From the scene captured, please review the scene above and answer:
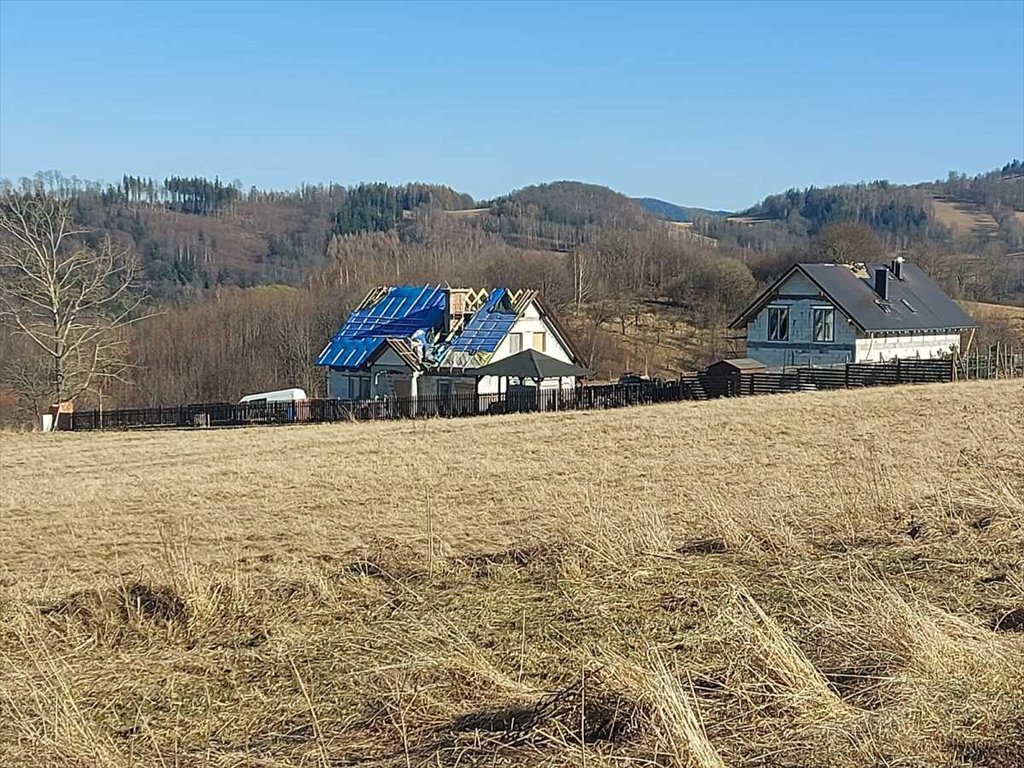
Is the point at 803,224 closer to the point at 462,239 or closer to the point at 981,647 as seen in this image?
the point at 462,239

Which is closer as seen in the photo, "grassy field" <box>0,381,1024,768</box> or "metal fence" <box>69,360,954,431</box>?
"grassy field" <box>0,381,1024,768</box>

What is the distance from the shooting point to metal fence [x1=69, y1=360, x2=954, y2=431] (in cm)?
4138

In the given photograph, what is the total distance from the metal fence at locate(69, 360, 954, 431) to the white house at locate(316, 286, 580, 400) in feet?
16.1

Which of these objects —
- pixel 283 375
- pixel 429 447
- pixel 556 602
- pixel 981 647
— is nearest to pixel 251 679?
pixel 556 602

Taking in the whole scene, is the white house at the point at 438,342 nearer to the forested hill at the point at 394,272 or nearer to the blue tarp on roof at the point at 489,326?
the blue tarp on roof at the point at 489,326

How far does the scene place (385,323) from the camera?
5406 centimetres

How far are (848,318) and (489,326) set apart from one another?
1633 centimetres

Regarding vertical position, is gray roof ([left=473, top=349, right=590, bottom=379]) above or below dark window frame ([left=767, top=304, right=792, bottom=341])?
below

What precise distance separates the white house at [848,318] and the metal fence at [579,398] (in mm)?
8128

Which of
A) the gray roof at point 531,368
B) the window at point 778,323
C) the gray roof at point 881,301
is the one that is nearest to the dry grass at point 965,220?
the gray roof at point 881,301

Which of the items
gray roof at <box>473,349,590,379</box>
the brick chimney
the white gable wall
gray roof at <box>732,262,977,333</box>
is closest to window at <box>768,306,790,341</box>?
gray roof at <box>732,262,977,333</box>

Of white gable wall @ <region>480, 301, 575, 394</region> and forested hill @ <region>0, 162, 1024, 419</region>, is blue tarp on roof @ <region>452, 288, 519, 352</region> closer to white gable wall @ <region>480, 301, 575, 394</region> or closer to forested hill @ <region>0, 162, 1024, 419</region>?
white gable wall @ <region>480, 301, 575, 394</region>

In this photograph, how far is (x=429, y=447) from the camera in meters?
28.3

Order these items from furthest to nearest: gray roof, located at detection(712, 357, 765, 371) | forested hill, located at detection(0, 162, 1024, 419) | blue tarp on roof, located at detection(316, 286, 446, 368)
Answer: forested hill, located at detection(0, 162, 1024, 419) → blue tarp on roof, located at detection(316, 286, 446, 368) → gray roof, located at detection(712, 357, 765, 371)
